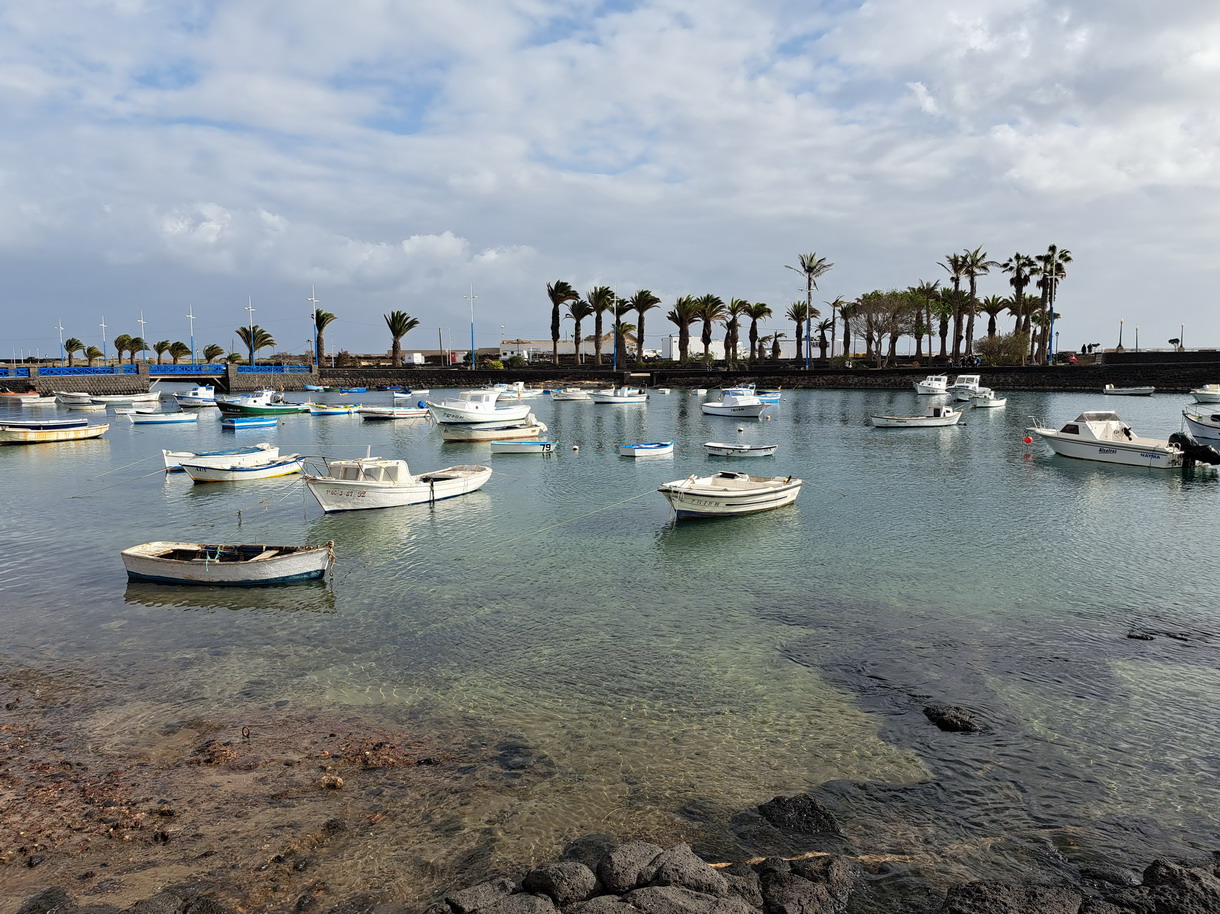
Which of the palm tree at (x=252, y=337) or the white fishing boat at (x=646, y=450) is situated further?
the palm tree at (x=252, y=337)

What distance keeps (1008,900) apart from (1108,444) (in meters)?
46.1

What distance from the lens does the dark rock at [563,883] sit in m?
8.92

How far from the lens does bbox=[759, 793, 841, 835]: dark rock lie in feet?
35.8

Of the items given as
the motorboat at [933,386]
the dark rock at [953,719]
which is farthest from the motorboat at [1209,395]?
the dark rock at [953,719]

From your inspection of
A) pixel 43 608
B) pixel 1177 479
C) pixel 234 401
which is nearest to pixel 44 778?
pixel 43 608

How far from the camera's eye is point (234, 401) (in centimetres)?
8156

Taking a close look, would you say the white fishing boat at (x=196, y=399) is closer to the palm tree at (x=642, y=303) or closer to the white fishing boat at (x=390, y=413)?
the white fishing boat at (x=390, y=413)

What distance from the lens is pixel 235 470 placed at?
4209 centimetres

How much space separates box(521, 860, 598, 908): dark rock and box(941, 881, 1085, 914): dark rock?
4.11 m

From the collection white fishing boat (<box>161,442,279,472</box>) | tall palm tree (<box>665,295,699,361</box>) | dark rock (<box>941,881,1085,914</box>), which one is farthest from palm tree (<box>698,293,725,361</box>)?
dark rock (<box>941,881,1085,914</box>)

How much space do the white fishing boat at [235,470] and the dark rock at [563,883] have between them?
123 feet

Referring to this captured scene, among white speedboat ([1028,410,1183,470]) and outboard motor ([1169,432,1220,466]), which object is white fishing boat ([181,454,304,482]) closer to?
white speedboat ([1028,410,1183,470])

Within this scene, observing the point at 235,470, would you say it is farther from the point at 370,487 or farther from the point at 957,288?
the point at 957,288

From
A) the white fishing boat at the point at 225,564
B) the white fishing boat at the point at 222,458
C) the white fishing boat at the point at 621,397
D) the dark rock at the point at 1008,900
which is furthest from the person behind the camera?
the white fishing boat at the point at 621,397
